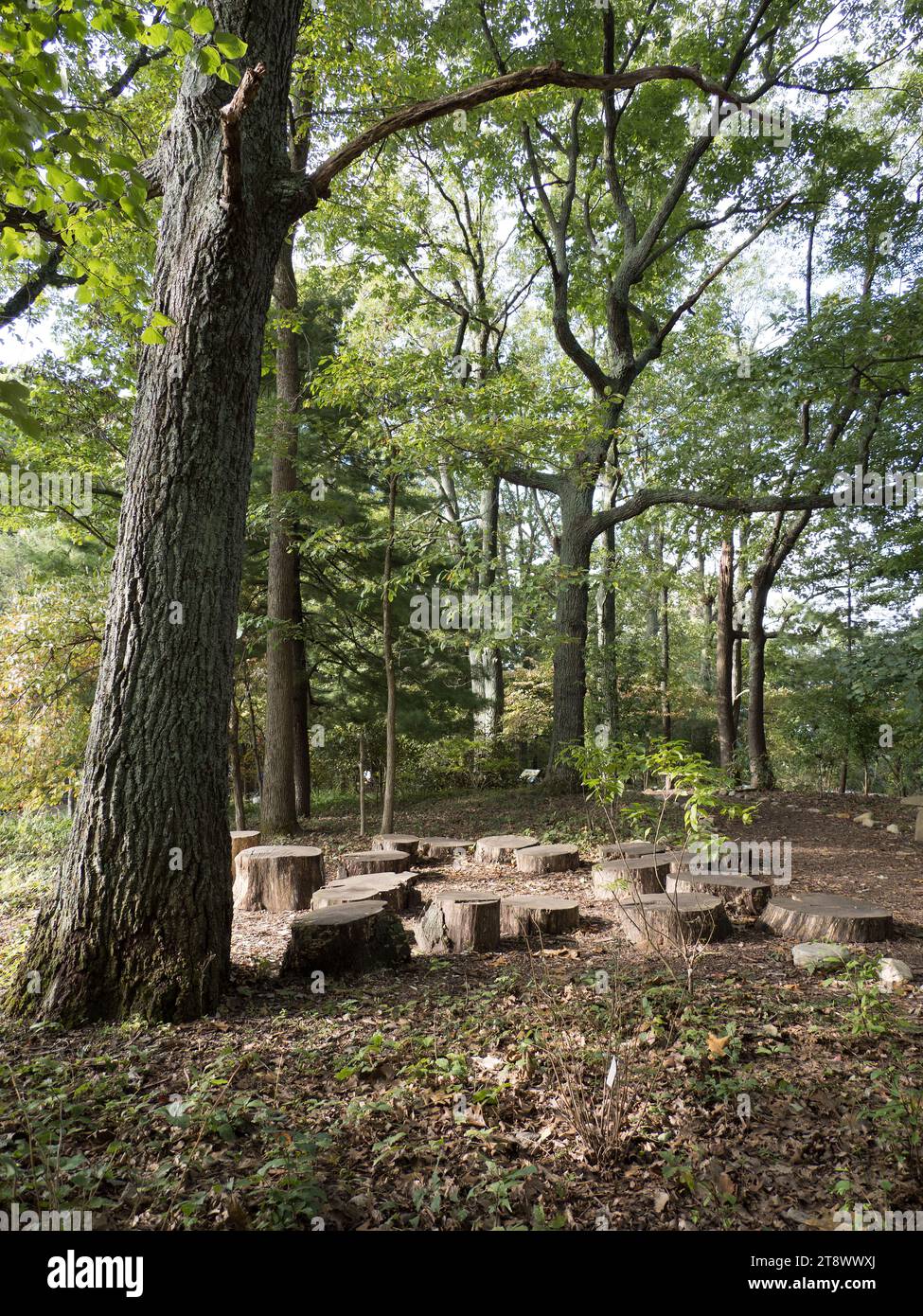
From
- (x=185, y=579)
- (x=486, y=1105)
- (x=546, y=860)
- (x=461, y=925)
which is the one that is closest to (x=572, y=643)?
(x=546, y=860)

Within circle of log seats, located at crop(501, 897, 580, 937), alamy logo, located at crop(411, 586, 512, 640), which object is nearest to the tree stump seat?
circle of log seats, located at crop(501, 897, 580, 937)

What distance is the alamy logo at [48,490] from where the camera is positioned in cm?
863

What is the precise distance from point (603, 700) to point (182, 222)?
10.6 meters

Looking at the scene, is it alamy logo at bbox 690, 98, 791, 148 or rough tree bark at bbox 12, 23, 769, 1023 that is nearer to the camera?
rough tree bark at bbox 12, 23, 769, 1023

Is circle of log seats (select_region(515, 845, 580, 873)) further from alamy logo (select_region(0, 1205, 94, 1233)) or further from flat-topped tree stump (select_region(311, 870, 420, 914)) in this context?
alamy logo (select_region(0, 1205, 94, 1233))

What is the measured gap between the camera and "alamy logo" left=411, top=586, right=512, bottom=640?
9.87m

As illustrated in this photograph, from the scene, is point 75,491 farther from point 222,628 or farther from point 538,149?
point 538,149

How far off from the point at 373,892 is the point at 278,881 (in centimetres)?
122

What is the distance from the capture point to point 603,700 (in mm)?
13062

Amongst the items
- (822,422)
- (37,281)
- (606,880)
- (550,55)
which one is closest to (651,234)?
(550,55)

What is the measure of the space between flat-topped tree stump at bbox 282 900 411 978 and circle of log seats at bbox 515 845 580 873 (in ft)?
9.89

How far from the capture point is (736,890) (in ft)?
18.7
